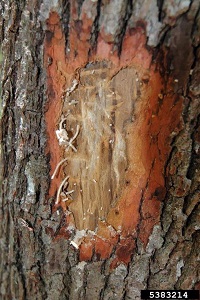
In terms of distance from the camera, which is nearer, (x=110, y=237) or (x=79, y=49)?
(x=79, y=49)

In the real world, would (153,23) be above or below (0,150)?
above

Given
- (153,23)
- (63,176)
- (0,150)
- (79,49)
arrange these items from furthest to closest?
(0,150), (63,176), (79,49), (153,23)

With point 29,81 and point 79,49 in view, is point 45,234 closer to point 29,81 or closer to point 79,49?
point 29,81

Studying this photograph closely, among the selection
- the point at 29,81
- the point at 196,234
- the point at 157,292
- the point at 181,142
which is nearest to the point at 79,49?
the point at 29,81

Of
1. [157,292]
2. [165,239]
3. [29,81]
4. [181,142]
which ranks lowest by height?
[157,292]

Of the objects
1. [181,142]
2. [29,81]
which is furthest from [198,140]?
[29,81]

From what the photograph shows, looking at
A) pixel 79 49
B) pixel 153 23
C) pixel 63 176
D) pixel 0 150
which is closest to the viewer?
pixel 153 23
